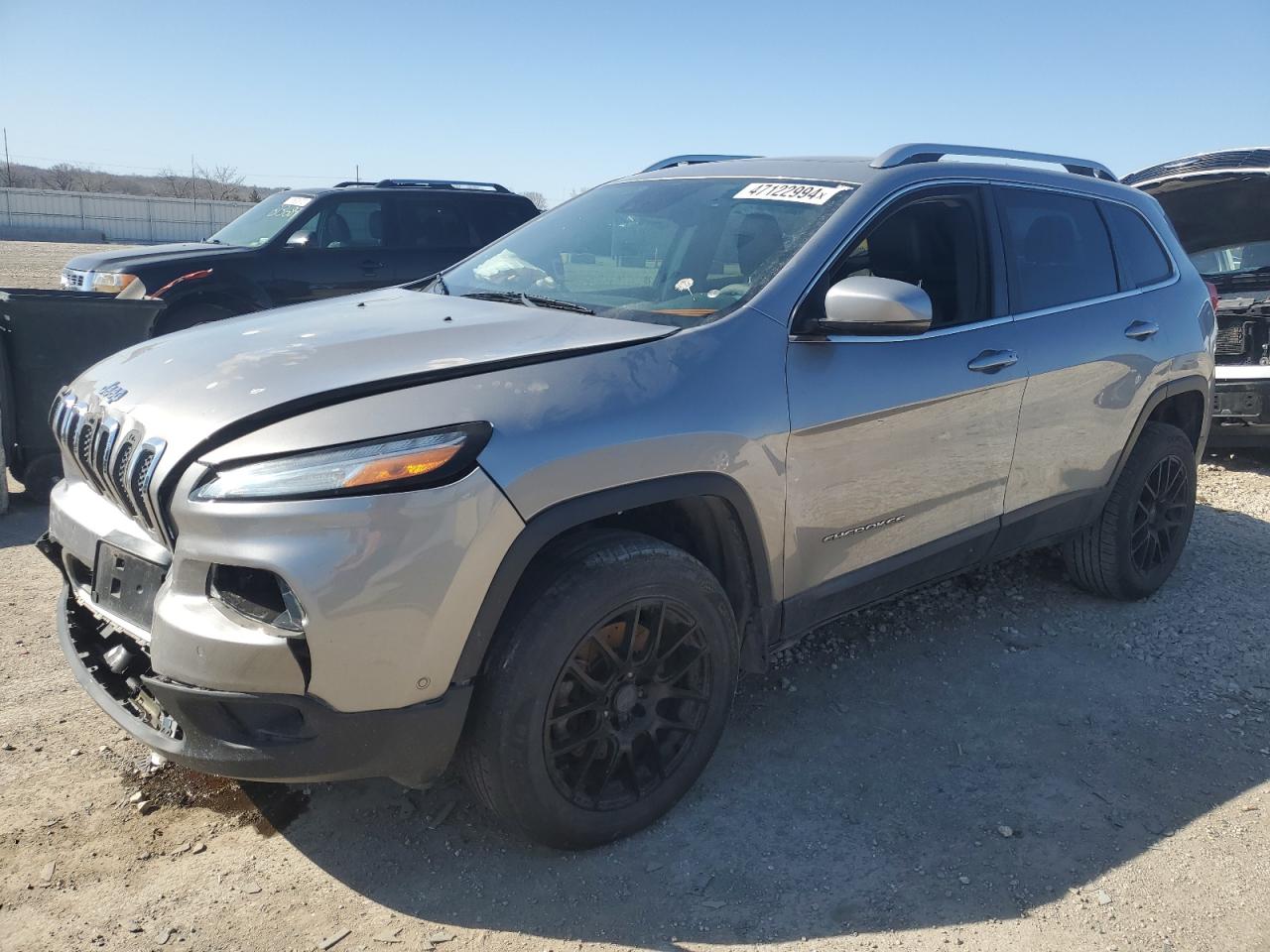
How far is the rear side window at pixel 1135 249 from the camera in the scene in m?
4.47

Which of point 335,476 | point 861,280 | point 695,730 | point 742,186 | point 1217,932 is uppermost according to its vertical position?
point 742,186

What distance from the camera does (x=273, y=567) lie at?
219 cm

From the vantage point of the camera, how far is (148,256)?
29.5ft

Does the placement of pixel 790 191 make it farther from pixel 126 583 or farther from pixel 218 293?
pixel 218 293

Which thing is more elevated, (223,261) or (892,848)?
(223,261)

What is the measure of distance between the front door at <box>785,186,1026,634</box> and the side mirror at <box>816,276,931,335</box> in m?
0.10

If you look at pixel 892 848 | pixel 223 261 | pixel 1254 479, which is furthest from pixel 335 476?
pixel 223 261

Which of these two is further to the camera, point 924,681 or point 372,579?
point 924,681

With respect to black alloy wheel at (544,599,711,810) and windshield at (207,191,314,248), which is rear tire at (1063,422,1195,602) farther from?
windshield at (207,191,314,248)

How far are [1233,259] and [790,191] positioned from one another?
604 centimetres

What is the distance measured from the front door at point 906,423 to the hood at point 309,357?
24.6 inches

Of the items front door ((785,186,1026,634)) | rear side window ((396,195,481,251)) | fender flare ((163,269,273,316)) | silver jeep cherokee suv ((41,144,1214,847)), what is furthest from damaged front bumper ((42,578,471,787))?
rear side window ((396,195,481,251))

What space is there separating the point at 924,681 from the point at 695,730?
53.9 inches

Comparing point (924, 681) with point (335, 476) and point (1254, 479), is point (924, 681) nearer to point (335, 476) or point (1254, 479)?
point (335, 476)
